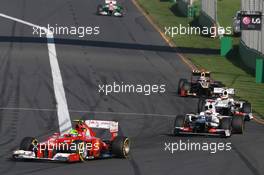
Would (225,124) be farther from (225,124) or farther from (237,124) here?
(237,124)

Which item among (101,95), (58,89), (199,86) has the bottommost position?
(101,95)

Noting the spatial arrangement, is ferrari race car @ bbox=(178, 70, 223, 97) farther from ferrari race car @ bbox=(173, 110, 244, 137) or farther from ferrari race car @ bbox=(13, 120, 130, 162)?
ferrari race car @ bbox=(13, 120, 130, 162)

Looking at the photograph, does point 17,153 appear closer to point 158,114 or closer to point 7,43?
point 158,114

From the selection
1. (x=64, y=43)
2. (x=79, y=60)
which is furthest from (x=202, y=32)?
(x=79, y=60)

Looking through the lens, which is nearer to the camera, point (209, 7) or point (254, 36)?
point (254, 36)

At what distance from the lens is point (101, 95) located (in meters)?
43.5

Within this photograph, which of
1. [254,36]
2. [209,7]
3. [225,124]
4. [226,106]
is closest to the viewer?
[225,124]

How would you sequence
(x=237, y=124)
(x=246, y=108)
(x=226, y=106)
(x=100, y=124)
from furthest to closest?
(x=246, y=108), (x=226, y=106), (x=237, y=124), (x=100, y=124)

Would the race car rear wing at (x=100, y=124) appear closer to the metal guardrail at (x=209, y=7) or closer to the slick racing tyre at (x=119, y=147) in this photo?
the slick racing tyre at (x=119, y=147)

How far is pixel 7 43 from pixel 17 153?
122 ft

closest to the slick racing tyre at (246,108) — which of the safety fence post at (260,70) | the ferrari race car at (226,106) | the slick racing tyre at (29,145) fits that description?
the ferrari race car at (226,106)

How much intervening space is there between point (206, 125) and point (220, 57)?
3027cm

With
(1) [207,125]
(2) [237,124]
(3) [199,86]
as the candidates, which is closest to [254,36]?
(3) [199,86]

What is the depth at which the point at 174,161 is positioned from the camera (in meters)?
25.9
